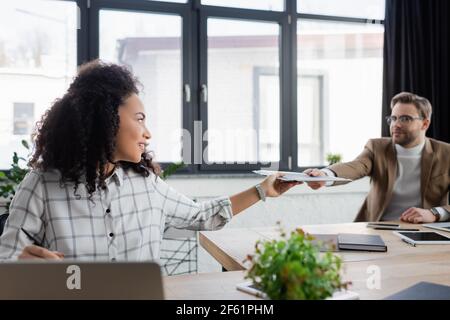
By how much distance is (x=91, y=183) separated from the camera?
1450 mm

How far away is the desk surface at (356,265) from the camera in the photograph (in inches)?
49.7

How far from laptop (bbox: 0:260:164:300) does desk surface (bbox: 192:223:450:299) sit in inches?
17.3

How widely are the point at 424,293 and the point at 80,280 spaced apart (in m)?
0.81

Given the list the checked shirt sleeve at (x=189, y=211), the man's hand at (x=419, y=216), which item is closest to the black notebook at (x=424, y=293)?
→ the checked shirt sleeve at (x=189, y=211)

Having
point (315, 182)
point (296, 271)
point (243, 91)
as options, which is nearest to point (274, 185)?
point (315, 182)

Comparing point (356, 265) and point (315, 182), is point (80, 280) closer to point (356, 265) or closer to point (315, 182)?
point (356, 265)

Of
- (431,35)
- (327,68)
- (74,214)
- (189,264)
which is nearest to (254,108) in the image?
(327,68)

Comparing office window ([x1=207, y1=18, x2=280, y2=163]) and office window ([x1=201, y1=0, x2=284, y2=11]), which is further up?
office window ([x1=201, y1=0, x2=284, y2=11])

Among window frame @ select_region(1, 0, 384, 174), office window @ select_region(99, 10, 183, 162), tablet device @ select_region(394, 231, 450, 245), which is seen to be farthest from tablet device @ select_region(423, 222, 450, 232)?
office window @ select_region(99, 10, 183, 162)

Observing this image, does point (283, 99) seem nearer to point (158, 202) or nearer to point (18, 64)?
point (18, 64)

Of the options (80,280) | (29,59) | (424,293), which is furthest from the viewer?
(29,59)

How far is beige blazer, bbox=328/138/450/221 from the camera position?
275cm

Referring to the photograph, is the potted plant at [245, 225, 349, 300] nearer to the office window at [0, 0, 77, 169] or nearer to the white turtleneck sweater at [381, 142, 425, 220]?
the white turtleneck sweater at [381, 142, 425, 220]

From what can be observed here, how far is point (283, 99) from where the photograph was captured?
391 cm
